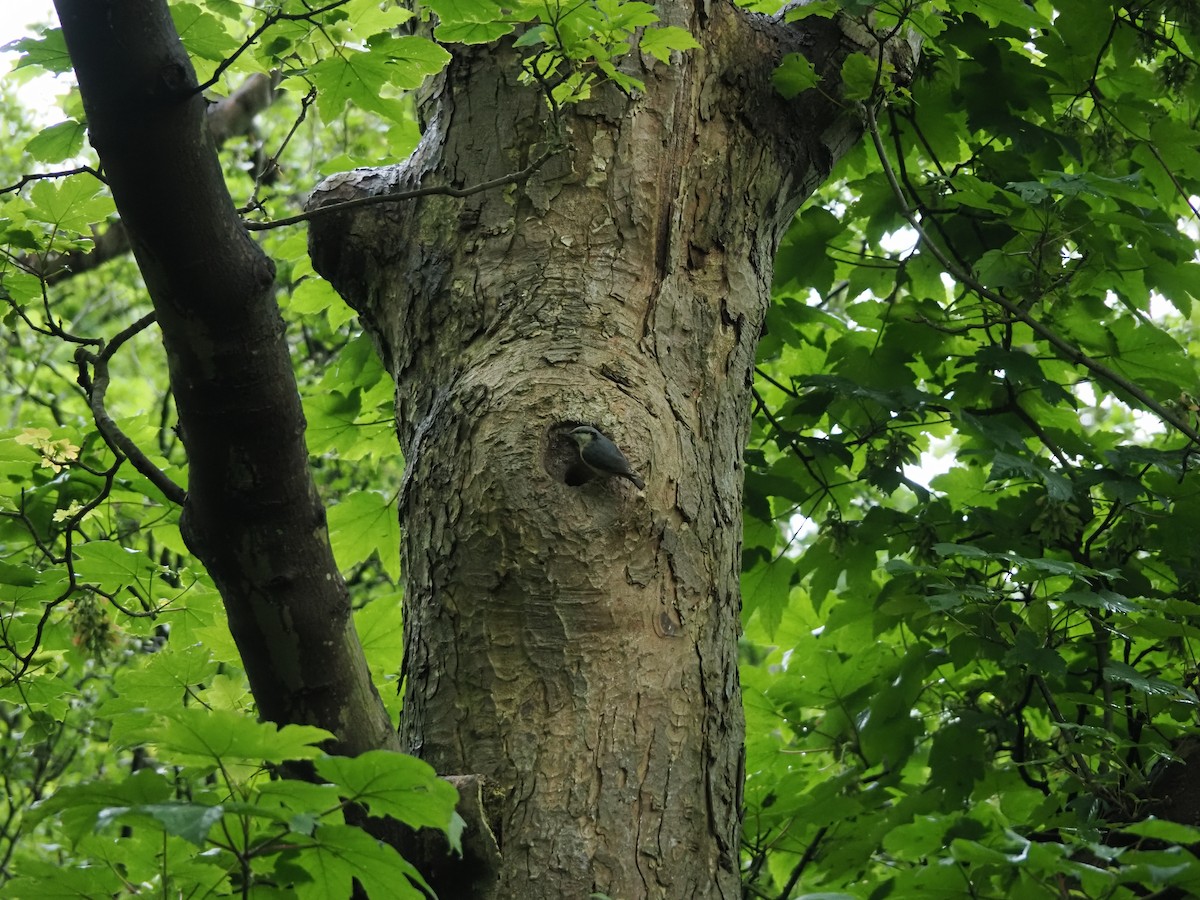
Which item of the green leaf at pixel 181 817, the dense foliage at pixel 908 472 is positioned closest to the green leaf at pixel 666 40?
the dense foliage at pixel 908 472

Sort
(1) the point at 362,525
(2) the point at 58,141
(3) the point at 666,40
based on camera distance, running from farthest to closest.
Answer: (1) the point at 362,525, (2) the point at 58,141, (3) the point at 666,40

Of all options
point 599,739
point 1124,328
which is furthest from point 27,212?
point 1124,328

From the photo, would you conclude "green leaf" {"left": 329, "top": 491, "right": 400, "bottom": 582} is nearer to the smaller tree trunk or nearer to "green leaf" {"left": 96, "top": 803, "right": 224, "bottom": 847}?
the smaller tree trunk

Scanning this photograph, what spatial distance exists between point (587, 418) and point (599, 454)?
8 cm

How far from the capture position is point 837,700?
8.63ft

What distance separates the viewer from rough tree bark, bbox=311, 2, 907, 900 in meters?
1.45

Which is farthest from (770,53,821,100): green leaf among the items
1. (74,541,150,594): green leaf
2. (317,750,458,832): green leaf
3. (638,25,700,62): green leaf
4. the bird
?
(74,541,150,594): green leaf

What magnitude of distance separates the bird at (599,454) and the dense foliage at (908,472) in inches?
22.3

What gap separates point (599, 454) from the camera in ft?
4.93

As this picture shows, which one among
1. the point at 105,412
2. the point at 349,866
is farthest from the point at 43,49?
the point at 349,866

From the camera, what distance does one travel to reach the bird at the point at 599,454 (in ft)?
4.94

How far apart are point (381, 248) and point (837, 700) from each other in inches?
62.0

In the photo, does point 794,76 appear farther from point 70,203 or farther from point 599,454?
point 70,203

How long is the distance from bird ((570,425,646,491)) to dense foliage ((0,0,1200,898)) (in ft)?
1.85
